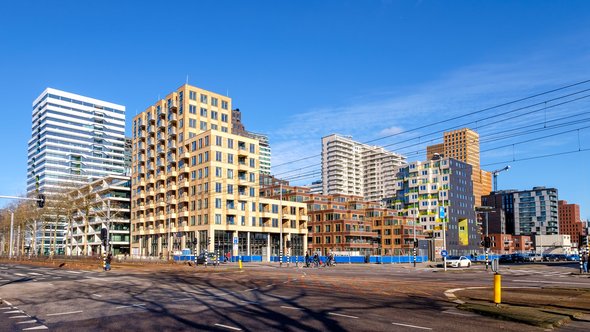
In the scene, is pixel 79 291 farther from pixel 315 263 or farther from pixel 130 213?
pixel 130 213

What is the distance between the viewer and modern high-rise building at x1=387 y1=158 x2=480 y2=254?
153 m

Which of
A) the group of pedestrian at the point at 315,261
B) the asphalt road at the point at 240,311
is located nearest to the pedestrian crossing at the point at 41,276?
the asphalt road at the point at 240,311

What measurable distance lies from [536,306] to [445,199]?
Result: 138 m

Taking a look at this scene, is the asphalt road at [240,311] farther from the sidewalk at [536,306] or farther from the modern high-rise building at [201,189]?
the modern high-rise building at [201,189]

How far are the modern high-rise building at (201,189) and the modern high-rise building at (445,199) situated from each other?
187ft

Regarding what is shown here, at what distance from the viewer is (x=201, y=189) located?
9756 cm

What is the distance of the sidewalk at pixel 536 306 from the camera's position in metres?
14.0

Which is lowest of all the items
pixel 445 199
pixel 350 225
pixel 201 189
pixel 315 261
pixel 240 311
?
pixel 315 261

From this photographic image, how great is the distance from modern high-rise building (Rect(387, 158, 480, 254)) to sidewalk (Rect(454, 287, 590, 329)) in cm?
12968

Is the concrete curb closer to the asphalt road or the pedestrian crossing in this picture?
the asphalt road

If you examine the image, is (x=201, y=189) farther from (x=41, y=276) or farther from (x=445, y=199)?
(x=445, y=199)

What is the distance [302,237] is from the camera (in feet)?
372

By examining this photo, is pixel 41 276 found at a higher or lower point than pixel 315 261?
higher

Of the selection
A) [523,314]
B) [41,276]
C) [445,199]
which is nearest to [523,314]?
[523,314]
